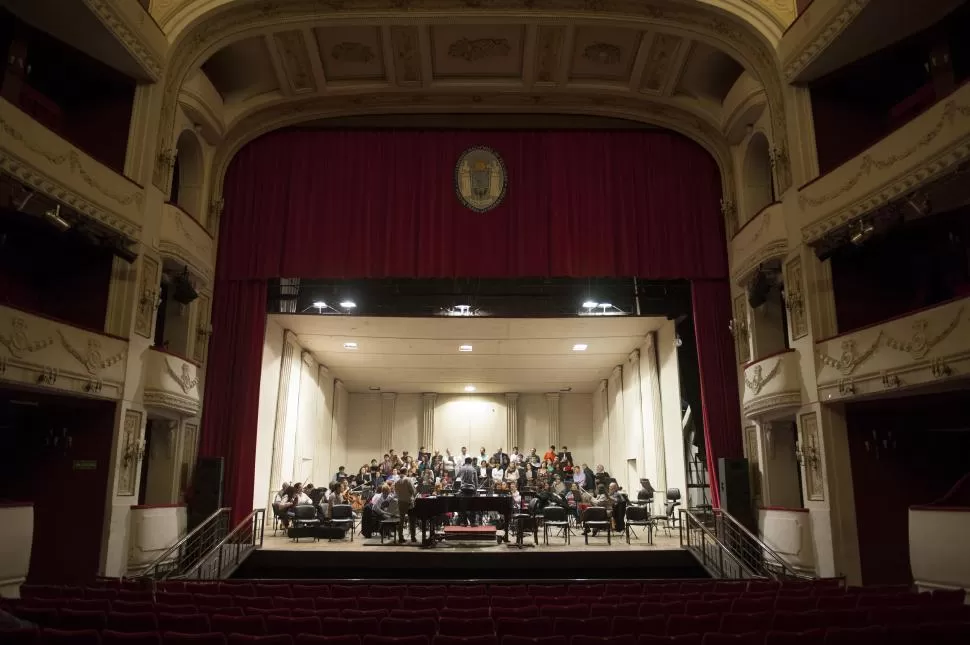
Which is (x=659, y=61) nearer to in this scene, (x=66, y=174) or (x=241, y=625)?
(x=66, y=174)

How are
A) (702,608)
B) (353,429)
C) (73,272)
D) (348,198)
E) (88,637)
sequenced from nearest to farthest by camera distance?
(88,637) → (702,608) → (73,272) → (348,198) → (353,429)

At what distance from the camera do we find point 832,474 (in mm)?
10656

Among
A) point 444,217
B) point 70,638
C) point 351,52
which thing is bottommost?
point 70,638

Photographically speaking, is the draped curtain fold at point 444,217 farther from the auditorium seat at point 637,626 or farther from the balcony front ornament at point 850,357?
the auditorium seat at point 637,626

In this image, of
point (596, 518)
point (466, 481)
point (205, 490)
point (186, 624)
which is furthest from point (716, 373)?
point (186, 624)

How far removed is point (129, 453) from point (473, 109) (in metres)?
10.1

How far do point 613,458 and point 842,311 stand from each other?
1225 centimetres

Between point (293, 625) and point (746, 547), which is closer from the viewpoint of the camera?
point (293, 625)

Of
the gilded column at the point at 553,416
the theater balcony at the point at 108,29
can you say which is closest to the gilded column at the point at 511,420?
the gilded column at the point at 553,416

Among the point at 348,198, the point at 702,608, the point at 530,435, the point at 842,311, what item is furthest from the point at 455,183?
the point at 530,435

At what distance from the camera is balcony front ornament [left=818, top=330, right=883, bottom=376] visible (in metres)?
10.0

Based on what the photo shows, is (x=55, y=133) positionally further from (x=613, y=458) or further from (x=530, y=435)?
(x=530, y=435)

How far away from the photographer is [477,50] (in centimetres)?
1423

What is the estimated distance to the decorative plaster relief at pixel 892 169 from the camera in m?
8.92
